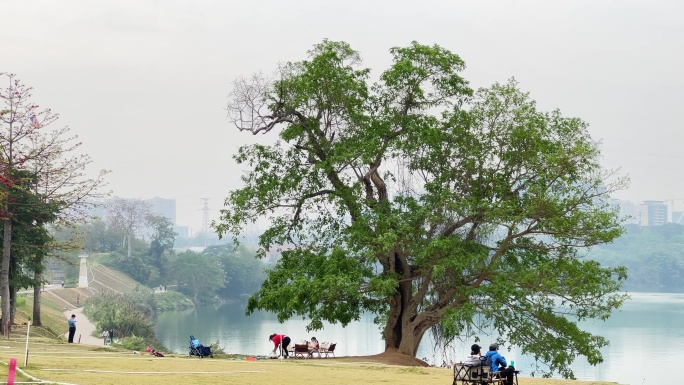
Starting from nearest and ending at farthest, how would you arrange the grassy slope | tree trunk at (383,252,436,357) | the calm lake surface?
the grassy slope
tree trunk at (383,252,436,357)
the calm lake surface

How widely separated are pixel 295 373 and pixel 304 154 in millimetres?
13908

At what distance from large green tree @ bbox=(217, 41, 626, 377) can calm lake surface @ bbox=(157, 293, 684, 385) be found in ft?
11.7

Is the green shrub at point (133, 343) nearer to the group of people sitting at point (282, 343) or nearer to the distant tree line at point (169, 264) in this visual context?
the group of people sitting at point (282, 343)

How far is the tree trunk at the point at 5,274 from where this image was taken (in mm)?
38031

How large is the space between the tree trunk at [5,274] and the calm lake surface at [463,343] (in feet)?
52.5

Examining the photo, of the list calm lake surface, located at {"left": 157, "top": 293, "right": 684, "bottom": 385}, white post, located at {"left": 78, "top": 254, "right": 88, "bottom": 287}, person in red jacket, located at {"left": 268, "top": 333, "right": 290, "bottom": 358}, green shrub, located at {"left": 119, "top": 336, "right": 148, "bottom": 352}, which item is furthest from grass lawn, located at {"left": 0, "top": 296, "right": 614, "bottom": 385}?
white post, located at {"left": 78, "top": 254, "right": 88, "bottom": 287}

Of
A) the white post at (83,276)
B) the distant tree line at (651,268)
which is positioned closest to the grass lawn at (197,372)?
the white post at (83,276)

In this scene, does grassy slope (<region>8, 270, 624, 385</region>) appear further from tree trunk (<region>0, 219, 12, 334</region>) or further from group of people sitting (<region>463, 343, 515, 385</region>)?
tree trunk (<region>0, 219, 12, 334</region>)

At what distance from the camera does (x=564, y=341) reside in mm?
33188

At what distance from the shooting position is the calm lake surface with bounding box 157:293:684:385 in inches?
2162

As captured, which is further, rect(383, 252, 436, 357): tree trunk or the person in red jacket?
rect(383, 252, 436, 357): tree trunk

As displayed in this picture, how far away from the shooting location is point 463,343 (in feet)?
129

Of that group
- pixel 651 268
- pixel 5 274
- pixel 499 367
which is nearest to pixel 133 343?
pixel 5 274

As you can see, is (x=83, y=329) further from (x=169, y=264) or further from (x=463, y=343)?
(x=169, y=264)
